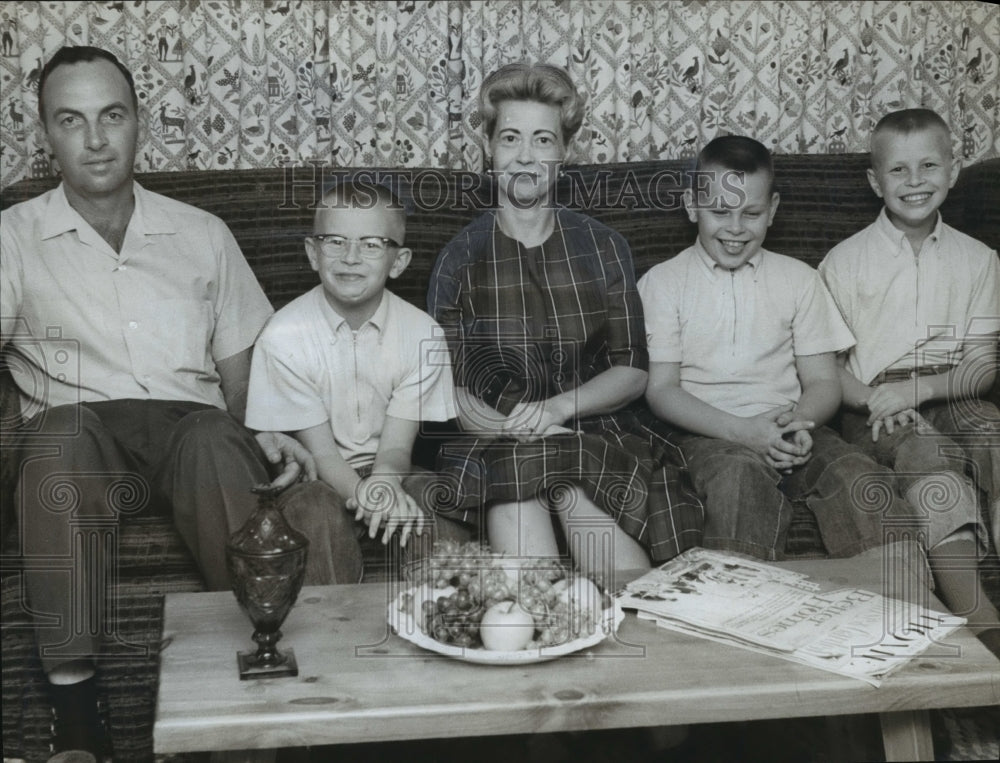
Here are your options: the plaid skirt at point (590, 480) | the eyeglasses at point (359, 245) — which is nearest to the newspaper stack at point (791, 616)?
the plaid skirt at point (590, 480)

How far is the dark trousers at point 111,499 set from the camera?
1.82 meters

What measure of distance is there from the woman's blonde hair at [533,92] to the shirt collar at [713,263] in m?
0.32

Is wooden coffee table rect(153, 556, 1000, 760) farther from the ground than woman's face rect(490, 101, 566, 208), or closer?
closer

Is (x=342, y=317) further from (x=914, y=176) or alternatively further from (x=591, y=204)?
(x=914, y=176)

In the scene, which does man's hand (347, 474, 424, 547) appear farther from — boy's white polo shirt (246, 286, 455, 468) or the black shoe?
the black shoe

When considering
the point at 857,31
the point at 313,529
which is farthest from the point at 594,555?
the point at 857,31

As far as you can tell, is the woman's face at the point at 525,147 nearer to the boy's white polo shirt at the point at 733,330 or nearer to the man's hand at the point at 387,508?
the boy's white polo shirt at the point at 733,330

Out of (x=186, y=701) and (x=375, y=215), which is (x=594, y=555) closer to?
(x=375, y=215)

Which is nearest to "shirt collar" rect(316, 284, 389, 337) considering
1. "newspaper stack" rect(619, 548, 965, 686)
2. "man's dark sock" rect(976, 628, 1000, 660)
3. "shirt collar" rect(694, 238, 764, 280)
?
"shirt collar" rect(694, 238, 764, 280)

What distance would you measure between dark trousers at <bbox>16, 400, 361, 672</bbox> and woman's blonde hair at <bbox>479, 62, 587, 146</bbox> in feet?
2.41

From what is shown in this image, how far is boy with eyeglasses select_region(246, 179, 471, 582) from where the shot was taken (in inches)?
78.4

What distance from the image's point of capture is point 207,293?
2064 mm

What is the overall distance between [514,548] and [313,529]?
326 millimetres

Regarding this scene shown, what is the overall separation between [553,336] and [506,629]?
2.89ft
